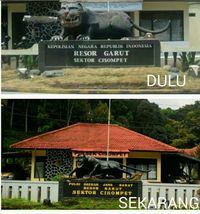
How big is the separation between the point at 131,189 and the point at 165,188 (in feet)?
1.23

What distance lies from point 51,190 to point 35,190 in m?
0.18

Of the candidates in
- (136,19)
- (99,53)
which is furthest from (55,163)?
(136,19)

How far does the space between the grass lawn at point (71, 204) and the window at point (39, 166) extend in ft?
1.03

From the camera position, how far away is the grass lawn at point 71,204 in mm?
7719

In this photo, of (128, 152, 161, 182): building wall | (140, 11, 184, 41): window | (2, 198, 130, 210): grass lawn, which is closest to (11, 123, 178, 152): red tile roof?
(128, 152, 161, 182): building wall

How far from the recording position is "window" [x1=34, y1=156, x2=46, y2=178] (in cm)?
783

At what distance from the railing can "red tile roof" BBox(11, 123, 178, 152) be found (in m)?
0.40

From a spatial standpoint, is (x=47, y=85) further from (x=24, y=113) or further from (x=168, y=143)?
(x=168, y=143)

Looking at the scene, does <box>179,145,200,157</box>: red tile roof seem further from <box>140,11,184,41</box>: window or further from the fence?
<box>140,11,184,41</box>: window

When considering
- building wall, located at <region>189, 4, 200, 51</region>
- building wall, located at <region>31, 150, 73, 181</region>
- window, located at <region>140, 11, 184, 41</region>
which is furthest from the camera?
window, located at <region>140, 11, 184, 41</region>

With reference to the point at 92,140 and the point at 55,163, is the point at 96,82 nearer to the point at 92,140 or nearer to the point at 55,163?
the point at 92,140

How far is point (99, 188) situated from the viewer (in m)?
7.76

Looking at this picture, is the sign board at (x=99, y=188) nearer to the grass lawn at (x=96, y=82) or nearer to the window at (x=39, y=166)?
the window at (x=39, y=166)

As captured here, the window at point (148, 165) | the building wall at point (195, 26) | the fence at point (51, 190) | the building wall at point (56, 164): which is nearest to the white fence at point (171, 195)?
the fence at point (51, 190)
